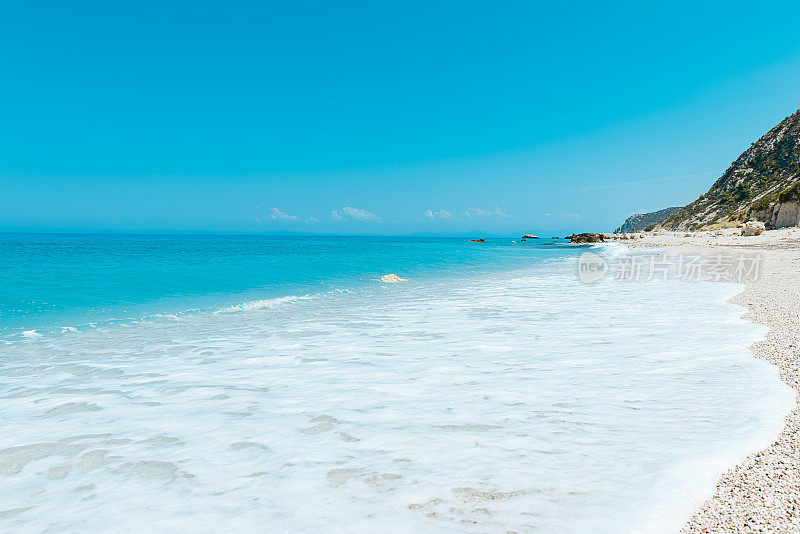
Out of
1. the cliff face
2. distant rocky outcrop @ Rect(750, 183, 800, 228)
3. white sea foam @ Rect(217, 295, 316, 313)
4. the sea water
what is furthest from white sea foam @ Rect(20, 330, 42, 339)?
the cliff face

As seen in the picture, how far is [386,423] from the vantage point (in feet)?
14.1

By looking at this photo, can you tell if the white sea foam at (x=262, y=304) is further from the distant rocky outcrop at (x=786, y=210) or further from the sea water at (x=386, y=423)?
the distant rocky outcrop at (x=786, y=210)

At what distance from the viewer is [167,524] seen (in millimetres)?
2791

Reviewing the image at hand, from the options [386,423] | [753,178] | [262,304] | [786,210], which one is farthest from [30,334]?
[753,178]

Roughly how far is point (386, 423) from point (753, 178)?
113738mm

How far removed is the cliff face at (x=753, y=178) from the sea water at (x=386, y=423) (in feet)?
261

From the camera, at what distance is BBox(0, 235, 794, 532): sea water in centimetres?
288

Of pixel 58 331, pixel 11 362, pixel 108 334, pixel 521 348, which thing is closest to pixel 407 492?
pixel 521 348

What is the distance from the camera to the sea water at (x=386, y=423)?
288cm

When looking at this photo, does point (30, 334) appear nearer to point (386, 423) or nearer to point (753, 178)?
point (386, 423)

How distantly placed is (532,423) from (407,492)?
1.68m

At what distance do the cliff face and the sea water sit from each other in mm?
79680

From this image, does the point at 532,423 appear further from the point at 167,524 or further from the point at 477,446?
the point at 167,524

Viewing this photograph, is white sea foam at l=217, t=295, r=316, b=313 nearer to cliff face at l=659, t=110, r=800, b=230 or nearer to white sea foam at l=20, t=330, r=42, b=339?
white sea foam at l=20, t=330, r=42, b=339
